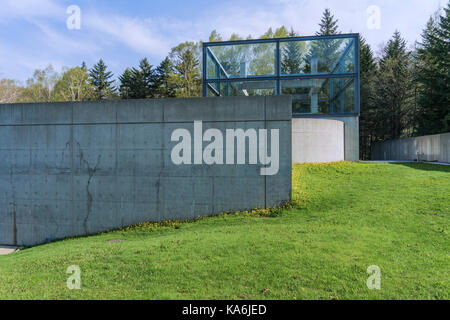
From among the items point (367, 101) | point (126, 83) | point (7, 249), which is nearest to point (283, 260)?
point (7, 249)

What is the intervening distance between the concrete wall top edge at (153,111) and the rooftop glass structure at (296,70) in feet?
28.5

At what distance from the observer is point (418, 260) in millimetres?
4914

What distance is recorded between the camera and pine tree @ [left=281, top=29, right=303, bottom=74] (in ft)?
58.2

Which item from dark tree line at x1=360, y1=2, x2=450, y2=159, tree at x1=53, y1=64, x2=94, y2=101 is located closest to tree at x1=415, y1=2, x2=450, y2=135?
dark tree line at x1=360, y1=2, x2=450, y2=159

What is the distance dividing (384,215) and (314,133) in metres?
7.82

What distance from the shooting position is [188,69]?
3356 cm

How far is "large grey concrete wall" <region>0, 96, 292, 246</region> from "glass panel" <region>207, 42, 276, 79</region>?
9.40 metres

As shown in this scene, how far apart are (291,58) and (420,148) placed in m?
13.2

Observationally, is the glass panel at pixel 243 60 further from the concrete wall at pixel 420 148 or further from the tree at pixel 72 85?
the tree at pixel 72 85

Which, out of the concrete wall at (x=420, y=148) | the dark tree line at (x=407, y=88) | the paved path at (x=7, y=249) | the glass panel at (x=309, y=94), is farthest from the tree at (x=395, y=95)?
the paved path at (x=7, y=249)

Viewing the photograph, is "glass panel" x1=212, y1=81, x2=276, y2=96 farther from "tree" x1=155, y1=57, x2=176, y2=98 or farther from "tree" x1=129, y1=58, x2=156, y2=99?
"tree" x1=129, y1=58, x2=156, y2=99

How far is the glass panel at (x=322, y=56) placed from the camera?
1753 centimetres
